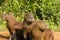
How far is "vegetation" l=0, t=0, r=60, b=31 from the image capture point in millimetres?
11000

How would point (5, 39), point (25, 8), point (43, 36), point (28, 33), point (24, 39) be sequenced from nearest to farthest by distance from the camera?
point (43, 36) → point (28, 33) → point (24, 39) → point (5, 39) → point (25, 8)

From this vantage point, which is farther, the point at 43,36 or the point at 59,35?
the point at 59,35

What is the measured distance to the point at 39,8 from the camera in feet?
36.6

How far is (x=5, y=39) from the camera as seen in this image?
8297 mm

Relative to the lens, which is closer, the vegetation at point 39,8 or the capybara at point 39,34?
the capybara at point 39,34

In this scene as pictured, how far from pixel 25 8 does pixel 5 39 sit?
3413 millimetres

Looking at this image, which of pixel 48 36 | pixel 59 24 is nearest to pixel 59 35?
pixel 59 24

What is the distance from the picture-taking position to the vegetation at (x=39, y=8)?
36.1 ft

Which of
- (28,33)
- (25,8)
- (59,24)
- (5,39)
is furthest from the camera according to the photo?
(25,8)

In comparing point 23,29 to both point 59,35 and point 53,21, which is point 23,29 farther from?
point 53,21

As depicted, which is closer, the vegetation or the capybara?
the capybara

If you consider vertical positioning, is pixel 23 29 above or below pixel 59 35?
above

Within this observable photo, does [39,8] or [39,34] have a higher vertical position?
[39,8]

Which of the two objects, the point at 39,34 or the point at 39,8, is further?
the point at 39,8
